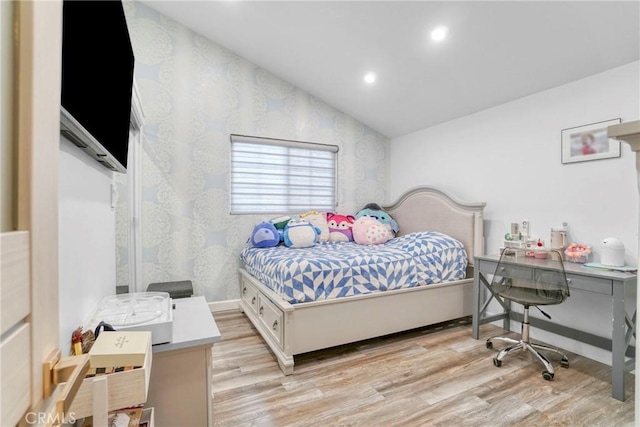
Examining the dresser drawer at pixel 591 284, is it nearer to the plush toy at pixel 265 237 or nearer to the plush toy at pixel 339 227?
the plush toy at pixel 339 227

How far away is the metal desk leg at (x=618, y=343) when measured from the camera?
1688 mm

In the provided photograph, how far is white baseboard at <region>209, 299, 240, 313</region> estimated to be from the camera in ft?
10.4

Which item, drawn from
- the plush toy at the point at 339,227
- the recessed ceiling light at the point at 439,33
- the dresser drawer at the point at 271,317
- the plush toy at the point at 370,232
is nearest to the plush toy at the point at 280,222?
the plush toy at the point at 339,227

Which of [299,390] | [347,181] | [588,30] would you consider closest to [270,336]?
[299,390]

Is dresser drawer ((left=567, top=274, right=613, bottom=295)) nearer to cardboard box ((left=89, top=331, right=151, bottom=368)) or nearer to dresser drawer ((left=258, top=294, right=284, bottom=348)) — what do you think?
dresser drawer ((left=258, top=294, right=284, bottom=348))

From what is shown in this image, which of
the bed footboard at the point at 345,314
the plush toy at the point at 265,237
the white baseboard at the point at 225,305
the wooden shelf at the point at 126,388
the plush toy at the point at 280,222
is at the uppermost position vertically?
the plush toy at the point at 280,222

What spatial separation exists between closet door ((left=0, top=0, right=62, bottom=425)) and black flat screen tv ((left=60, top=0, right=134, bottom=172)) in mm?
389

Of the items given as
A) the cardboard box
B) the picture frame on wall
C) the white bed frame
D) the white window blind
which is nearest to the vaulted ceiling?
the picture frame on wall

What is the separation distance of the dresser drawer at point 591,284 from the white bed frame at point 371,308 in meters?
0.87

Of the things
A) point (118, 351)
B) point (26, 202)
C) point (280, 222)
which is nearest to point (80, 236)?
point (118, 351)

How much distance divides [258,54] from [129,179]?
188 cm

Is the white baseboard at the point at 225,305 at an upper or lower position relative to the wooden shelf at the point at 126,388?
lower

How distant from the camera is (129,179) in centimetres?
273

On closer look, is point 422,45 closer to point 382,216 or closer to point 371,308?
point 382,216
